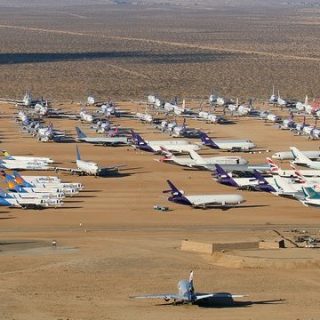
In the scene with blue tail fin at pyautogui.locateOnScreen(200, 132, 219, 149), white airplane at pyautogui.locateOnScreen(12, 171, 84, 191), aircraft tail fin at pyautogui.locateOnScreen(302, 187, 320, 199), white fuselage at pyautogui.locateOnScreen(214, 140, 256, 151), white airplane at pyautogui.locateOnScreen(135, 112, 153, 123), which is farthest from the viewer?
white airplane at pyautogui.locateOnScreen(135, 112, 153, 123)

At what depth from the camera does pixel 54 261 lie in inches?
2377

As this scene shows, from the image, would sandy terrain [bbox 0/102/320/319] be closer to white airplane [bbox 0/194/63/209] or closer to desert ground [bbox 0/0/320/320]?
desert ground [bbox 0/0/320/320]

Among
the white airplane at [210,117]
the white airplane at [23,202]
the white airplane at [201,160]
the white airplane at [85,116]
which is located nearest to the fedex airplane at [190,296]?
the white airplane at [23,202]

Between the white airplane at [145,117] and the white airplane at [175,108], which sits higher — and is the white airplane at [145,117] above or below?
above

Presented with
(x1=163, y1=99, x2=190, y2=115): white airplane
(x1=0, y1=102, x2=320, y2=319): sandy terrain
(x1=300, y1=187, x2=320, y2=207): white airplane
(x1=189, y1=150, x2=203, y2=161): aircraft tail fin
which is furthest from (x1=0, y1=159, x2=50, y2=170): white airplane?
(x1=163, y1=99, x2=190, y2=115): white airplane

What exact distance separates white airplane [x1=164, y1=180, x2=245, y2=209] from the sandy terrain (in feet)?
1.93

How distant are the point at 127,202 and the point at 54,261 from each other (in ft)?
68.2

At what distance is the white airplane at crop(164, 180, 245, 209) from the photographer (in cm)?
7869

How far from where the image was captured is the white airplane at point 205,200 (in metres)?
78.7

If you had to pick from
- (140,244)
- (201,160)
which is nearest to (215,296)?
(140,244)

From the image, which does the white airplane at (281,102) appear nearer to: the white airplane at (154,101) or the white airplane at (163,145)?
the white airplane at (154,101)

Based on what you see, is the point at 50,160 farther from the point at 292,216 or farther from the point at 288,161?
the point at 292,216

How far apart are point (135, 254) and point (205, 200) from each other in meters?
17.0

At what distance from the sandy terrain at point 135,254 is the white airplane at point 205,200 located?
1.93ft
